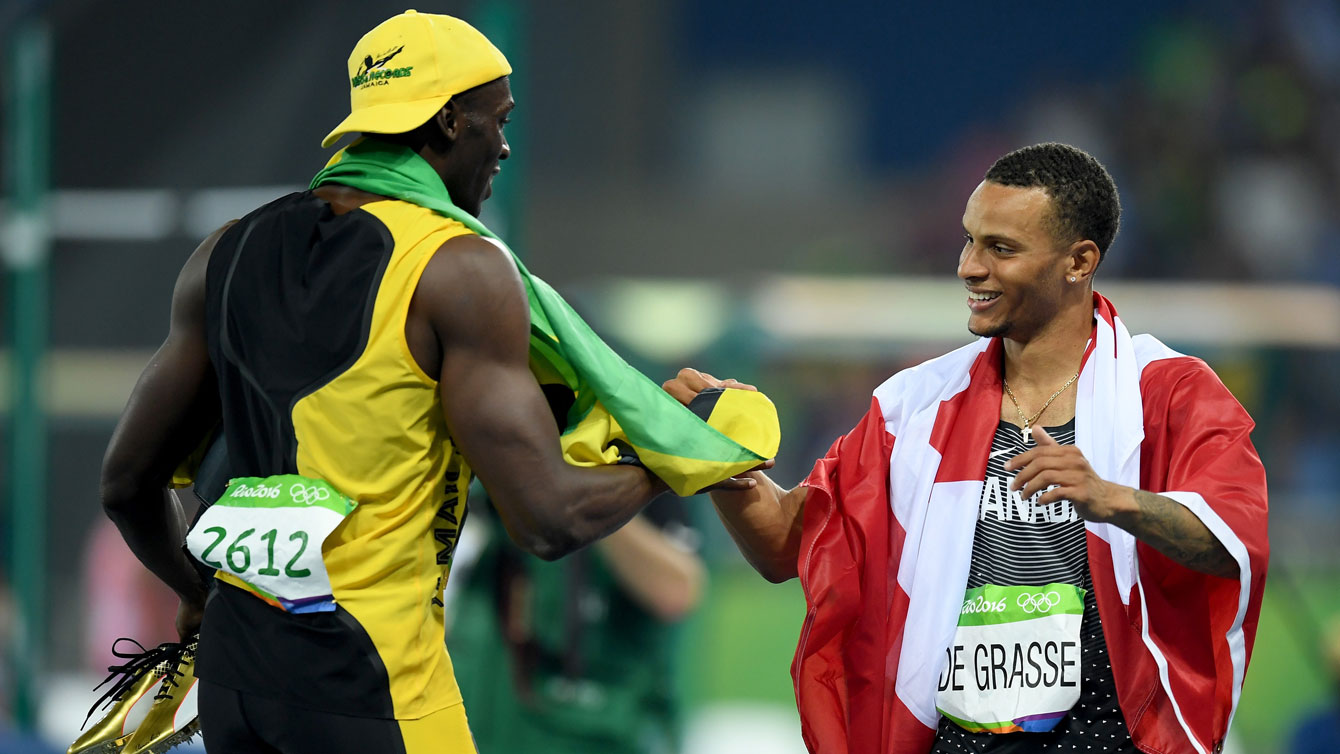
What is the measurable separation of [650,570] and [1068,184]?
5.20ft

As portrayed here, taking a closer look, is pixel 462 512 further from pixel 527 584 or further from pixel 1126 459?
pixel 527 584

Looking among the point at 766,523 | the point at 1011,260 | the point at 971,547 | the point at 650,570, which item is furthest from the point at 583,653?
the point at 1011,260

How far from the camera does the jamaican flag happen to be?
7.64 feet

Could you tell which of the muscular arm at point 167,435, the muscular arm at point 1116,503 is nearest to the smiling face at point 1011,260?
the muscular arm at point 1116,503

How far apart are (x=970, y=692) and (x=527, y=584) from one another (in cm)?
184

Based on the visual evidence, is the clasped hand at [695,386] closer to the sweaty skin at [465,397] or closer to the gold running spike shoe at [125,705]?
the sweaty skin at [465,397]

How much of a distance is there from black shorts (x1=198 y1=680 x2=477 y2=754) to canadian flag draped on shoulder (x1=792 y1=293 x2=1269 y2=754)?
783 mm

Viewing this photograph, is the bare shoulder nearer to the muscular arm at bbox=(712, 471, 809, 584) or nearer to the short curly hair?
the muscular arm at bbox=(712, 471, 809, 584)

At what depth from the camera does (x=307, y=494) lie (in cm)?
220

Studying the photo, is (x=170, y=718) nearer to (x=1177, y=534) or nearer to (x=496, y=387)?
(x=496, y=387)

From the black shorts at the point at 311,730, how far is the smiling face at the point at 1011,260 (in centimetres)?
117

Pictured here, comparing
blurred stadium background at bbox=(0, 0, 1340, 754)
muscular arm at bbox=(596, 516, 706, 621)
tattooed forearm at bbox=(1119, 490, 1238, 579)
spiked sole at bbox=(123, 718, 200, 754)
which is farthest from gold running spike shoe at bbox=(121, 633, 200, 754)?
blurred stadium background at bbox=(0, 0, 1340, 754)

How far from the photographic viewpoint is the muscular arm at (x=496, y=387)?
217 cm

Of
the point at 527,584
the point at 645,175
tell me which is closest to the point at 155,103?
the point at 527,584
